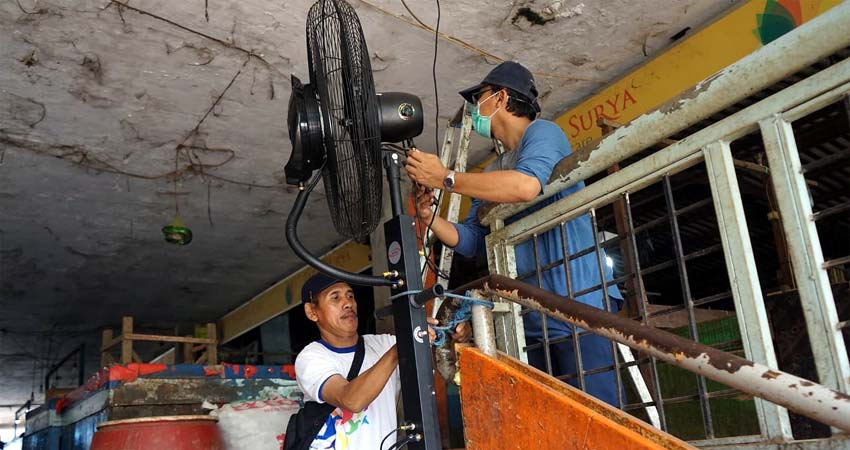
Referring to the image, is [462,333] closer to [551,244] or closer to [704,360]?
[551,244]

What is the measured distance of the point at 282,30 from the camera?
13.5ft

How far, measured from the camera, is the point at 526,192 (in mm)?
2217

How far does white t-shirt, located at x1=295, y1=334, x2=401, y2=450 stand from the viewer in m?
2.57

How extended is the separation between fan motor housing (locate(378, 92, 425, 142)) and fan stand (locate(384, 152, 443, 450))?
16cm

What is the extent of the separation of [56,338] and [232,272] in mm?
5317

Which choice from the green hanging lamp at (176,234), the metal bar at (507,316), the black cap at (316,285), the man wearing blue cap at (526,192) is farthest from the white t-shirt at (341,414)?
the green hanging lamp at (176,234)

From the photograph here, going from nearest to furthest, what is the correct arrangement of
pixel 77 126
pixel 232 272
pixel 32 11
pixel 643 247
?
pixel 32 11
pixel 77 126
pixel 643 247
pixel 232 272

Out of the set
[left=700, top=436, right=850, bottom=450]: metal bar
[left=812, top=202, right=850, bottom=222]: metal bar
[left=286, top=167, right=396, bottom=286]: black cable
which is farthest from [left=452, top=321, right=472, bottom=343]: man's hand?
[left=812, top=202, right=850, bottom=222]: metal bar

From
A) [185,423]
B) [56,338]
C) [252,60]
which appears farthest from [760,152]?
[56,338]

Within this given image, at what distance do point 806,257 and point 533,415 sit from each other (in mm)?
687

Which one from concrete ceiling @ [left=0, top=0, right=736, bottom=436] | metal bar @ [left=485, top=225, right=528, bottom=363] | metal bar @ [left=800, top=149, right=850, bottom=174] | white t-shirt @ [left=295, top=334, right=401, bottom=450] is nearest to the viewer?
metal bar @ [left=800, top=149, right=850, bottom=174]

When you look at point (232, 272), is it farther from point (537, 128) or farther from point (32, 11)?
point (537, 128)

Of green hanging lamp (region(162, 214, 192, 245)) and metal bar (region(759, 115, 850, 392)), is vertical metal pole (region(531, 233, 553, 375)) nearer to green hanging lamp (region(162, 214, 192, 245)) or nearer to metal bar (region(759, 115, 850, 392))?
metal bar (region(759, 115, 850, 392))

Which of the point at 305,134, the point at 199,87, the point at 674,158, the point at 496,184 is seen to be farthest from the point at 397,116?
the point at 199,87
